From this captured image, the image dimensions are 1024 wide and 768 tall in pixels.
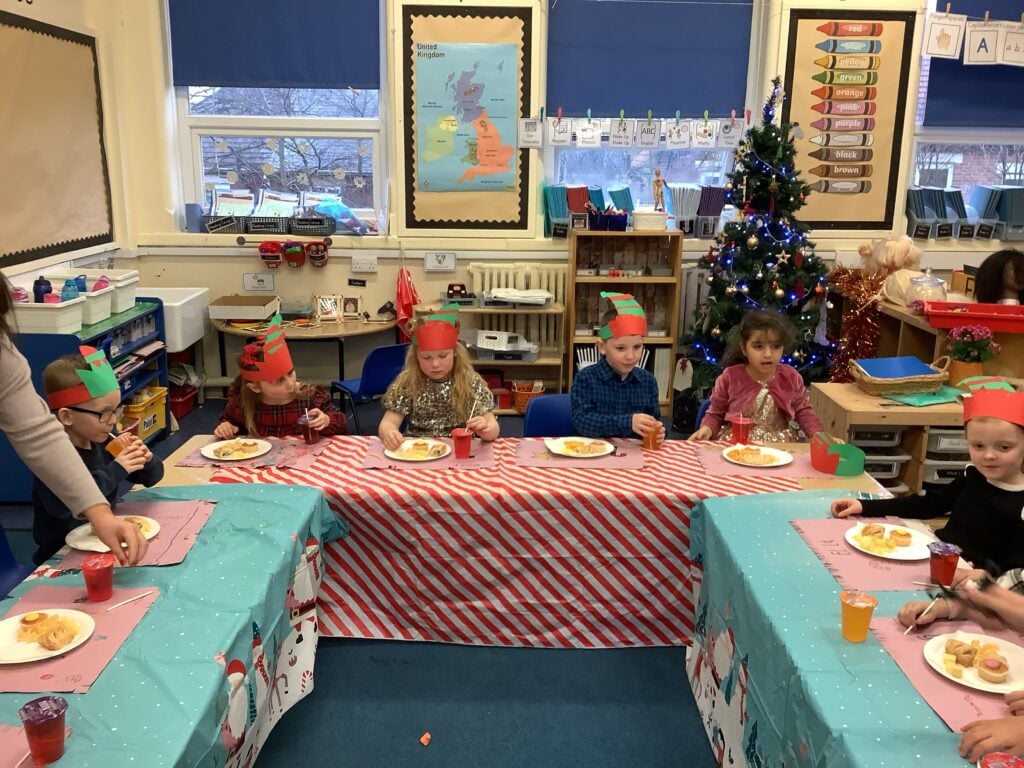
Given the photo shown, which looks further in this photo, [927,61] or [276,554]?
[927,61]

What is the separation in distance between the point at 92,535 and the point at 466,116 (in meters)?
4.50

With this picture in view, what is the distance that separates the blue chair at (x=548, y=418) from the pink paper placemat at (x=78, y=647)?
5.96ft

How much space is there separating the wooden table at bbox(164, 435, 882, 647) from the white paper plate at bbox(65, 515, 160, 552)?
42cm

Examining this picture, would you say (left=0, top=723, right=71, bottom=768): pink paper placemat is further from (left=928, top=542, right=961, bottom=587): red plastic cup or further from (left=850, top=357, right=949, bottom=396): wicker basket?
(left=850, top=357, right=949, bottom=396): wicker basket

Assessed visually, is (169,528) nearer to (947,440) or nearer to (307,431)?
(307,431)

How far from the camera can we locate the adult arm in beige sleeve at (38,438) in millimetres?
2053

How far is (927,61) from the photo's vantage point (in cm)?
628

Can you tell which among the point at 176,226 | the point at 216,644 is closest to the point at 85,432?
the point at 216,644

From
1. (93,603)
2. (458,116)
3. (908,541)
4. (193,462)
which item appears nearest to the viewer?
(93,603)

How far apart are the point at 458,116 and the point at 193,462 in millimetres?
3863

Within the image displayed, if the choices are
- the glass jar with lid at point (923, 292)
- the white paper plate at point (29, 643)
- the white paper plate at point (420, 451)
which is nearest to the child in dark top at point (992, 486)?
the white paper plate at point (420, 451)

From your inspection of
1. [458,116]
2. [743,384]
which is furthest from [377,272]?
[743,384]

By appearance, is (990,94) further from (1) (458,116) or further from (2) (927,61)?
(1) (458,116)

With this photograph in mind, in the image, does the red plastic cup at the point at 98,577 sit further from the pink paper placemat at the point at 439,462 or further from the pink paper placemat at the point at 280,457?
the pink paper placemat at the point at 439,462
